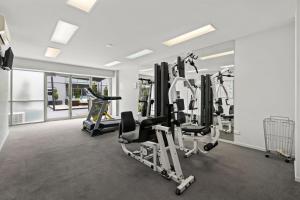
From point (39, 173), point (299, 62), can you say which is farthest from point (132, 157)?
point (299, 62)

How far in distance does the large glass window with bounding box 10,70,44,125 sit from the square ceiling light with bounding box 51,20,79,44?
10.8ft

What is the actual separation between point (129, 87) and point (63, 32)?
416 centimetres

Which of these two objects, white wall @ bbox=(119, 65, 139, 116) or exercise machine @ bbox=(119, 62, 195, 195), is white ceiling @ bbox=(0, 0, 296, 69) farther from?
white wall @ bbox=(119, 65, 139, 116)

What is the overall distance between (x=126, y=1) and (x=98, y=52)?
9.65 ft

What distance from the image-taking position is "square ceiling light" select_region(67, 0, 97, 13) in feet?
7.09

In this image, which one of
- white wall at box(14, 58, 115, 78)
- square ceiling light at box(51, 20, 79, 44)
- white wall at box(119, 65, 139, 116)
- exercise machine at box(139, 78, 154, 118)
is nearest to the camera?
square ceiling light at box(51, 20, 79, 44)

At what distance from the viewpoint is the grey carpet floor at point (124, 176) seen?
1.67 m

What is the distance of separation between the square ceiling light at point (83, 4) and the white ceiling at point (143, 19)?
0.26 ft

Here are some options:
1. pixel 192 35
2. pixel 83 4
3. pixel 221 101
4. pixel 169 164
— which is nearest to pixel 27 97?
pixel 83 4

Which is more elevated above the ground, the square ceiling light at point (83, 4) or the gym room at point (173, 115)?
the square ceiling light at point (83, 4)

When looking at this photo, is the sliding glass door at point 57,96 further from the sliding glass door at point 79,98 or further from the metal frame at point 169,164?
the metal frame at point 169,164

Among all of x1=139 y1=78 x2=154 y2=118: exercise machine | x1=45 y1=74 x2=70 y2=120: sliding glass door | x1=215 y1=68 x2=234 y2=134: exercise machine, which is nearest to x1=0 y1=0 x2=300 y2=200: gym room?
x1=215 y1=68 x2=234 y2=134: exercise machine

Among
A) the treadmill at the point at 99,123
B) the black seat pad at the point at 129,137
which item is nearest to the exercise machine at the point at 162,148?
the black seat pad at the point at 129,137

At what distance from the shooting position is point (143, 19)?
261 cm
